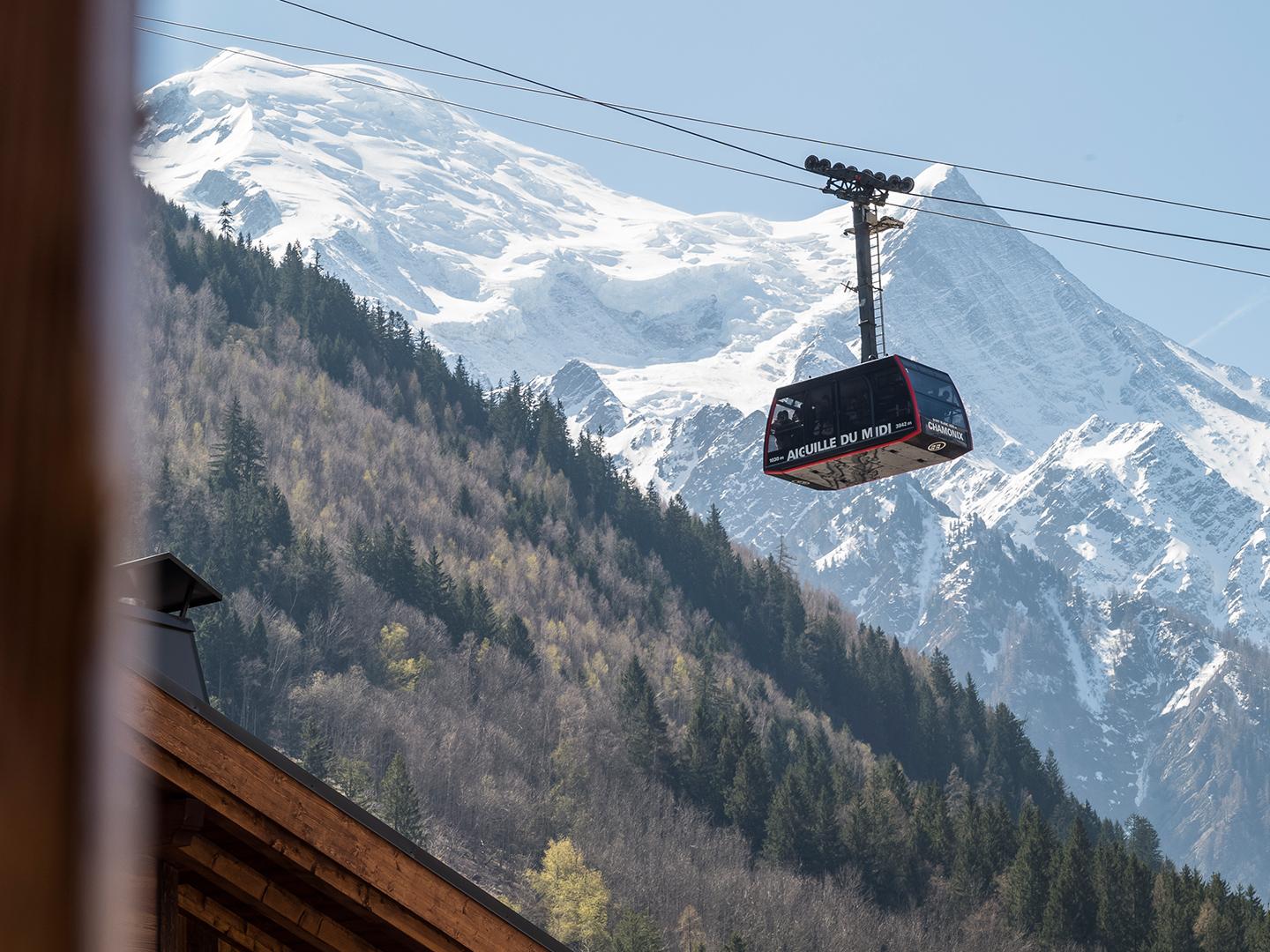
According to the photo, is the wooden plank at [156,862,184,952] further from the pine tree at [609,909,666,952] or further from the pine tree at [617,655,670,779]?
the pine tree at [617,655,670,779]

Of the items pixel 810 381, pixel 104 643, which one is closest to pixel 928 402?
pixel 810 381

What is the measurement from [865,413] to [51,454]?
2642cm

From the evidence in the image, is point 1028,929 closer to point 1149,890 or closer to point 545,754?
point 1149,890

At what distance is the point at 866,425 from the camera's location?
2684cm

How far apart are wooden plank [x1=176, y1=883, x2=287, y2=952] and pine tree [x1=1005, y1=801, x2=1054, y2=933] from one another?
363 feet

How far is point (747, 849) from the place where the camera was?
125m

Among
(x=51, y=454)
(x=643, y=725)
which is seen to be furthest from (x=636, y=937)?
(x=51, y=454)

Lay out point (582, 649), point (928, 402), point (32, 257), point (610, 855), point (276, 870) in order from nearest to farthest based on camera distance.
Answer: point (32, 257)
point (276, 870)
point (928, 402)
point (610, 855)
point (582, 649)

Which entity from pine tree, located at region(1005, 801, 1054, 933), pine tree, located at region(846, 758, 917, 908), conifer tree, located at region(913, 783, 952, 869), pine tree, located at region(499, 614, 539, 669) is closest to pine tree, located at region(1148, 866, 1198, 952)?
pine tree, located at region(1005, 801, 1054, 933)

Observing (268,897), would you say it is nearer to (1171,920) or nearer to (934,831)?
(1171,920)

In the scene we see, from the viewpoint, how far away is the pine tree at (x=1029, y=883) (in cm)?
11344

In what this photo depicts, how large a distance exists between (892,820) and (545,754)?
25553 mm

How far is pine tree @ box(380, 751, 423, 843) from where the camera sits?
338 ft

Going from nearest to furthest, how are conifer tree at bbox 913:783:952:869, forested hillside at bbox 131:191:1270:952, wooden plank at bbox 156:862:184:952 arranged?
wooden plank at bbox 156:862:184:952, forested hillside at bbox 131:191:1270:952, conifer tree at bbox 913:783:952:869
